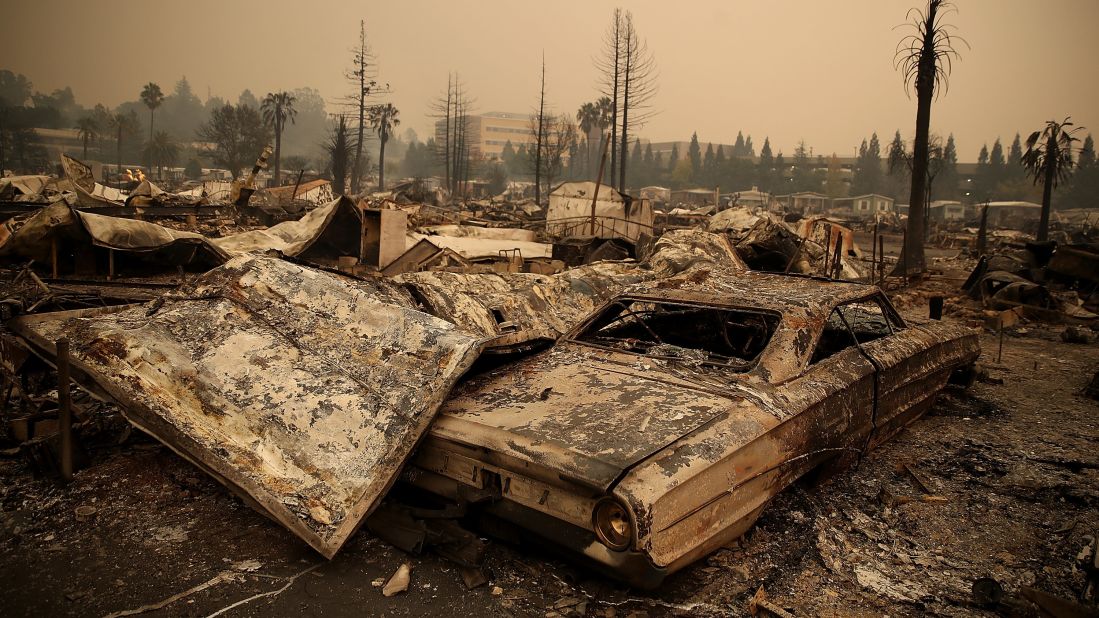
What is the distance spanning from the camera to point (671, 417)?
277 cm

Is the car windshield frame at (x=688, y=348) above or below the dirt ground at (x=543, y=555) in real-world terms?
above

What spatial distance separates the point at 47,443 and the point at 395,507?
200 centimetres

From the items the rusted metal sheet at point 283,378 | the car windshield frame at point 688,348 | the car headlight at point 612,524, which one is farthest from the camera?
the car windshield frame at point 688,348

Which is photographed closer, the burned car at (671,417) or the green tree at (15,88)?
the burned car at (671,417)

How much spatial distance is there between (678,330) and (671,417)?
5.34 feet

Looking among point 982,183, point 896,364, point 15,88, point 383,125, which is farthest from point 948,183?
point 15,88

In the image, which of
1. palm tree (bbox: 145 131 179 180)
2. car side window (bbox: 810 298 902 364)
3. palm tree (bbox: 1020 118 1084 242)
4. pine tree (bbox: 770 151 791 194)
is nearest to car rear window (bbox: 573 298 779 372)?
car side window (bbox: 810 298 902 364)

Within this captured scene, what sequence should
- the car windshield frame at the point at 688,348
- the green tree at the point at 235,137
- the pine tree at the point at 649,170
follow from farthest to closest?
the pine tree at the point at 649,170 < the green tree at the point at 235,137 < the car windshield frame at the point at 688,348

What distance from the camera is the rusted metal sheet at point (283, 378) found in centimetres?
275

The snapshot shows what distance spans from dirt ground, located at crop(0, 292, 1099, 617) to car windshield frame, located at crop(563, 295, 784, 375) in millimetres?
719

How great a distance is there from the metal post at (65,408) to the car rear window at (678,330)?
2.64 m

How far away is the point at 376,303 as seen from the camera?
3.69 metres

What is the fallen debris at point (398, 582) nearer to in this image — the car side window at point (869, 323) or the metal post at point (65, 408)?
the metal post at point (65, 408)

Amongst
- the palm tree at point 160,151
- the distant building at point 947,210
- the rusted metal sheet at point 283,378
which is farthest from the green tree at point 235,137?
the distant building at point 947,210
